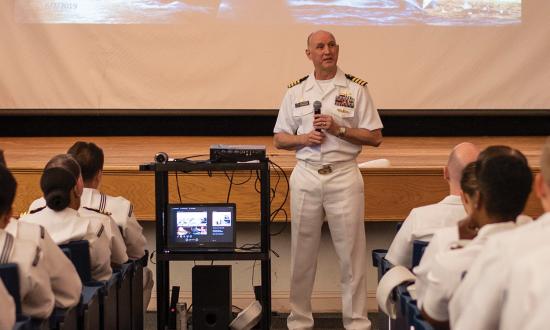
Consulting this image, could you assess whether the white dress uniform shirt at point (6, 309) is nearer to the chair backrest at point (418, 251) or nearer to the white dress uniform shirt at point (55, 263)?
the white dress uniform shirt at point (55, 263)

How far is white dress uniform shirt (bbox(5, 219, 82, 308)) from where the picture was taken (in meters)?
3.01

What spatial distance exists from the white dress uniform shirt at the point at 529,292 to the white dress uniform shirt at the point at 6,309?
4.37 ft

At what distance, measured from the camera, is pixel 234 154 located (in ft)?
15.8

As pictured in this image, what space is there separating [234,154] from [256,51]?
218 centimetres

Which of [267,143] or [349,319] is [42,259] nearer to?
[349,319]

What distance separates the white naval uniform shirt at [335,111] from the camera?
501 centimetres

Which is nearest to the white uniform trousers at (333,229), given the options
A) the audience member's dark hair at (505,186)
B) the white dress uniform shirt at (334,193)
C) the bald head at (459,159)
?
the white dress uniform shirt at (334,193)

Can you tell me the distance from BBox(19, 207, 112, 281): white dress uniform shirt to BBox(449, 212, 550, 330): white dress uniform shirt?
189cm

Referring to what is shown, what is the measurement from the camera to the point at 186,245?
4914mm

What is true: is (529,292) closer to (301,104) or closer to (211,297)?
(211,297)

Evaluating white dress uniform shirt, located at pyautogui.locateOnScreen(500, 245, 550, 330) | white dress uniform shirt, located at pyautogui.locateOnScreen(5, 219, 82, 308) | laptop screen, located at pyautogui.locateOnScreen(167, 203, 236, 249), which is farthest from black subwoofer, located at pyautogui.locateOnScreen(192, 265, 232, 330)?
white dress uniform shirt, located at pyautogui.locateOnScreen(500, 245, 550, 330)

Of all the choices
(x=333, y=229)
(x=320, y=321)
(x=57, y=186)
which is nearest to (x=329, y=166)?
(x=333, y=229)

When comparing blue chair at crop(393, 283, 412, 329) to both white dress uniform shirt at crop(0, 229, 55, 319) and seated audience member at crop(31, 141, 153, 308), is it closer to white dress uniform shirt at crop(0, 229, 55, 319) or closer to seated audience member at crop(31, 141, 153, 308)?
white dress uniform shirt at crop(0, 229, 55, 319)

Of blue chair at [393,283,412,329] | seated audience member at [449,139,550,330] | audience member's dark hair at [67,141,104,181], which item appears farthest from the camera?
audience member's dark hair at [67,141,104,181]
